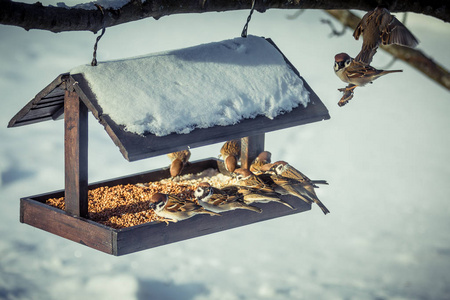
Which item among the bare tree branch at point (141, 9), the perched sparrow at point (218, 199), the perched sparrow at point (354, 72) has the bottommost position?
the perched sparrow at point (218, 199)

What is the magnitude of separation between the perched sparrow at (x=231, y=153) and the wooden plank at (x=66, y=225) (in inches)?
45.4

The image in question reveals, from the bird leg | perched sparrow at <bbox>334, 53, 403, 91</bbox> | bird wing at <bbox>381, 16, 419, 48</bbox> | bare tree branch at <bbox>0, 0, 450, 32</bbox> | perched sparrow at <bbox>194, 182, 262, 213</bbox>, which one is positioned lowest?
perched sparrow at <bbox>194, 182, 262, 213</bbox>

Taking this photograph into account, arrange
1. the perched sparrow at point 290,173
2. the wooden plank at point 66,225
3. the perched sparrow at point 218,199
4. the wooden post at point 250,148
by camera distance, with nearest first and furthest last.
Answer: the wooden plank at point 66,225
the perched sparrow at point 218,199
the perched sparrow at point 290,173
the wooden post at point 250,148

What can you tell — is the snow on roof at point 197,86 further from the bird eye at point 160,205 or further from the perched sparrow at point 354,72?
the bird eye at point 160,205

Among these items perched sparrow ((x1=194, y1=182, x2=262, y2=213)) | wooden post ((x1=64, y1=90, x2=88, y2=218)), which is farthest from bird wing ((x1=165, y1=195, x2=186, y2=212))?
wooden post ((x1=64, y1=90, x2=88, y2=218))

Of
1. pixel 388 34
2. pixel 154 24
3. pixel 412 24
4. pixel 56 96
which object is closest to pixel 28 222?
pixel 56 96

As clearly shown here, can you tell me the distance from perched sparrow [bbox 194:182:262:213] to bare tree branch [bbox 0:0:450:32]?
0.85m

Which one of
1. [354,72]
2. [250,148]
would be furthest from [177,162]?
[354,72]

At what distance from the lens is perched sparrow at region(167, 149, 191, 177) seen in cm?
404

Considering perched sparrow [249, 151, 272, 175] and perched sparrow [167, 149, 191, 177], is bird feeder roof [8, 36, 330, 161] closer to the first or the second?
perched sparrow [249, 151, 272, 175]

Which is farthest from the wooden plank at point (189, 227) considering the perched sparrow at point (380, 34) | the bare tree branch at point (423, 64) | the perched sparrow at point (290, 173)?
the bare tree branch at point (423, 64)

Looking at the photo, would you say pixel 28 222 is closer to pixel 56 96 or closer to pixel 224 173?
pixel 56 96

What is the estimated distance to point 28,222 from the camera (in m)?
3.44

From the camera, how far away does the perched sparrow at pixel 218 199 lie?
3.28 m
